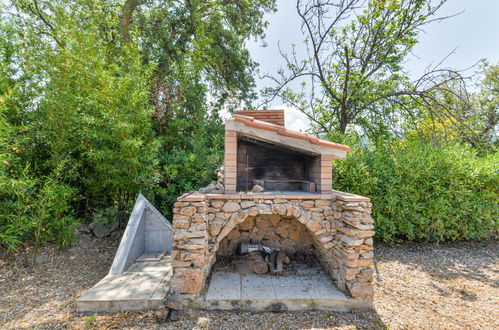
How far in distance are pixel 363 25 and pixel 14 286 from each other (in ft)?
35.1

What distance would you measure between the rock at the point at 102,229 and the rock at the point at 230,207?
11.9ft

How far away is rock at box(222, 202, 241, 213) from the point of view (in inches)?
117

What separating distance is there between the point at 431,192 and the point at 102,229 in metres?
7.79

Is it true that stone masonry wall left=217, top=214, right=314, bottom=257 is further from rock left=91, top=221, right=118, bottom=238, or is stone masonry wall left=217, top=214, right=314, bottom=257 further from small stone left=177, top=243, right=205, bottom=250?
rock left=91, top=221, right=118, bottom=238

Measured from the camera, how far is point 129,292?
2.75 m

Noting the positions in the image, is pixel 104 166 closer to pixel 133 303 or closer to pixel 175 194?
pixel 175 194

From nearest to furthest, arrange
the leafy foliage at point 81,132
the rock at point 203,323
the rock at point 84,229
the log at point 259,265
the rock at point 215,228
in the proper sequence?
the rock at point 203,323, the rock at point 215,228, the log at point 259,265, the leafy foliage at point 81,132, the rock at point 84,229

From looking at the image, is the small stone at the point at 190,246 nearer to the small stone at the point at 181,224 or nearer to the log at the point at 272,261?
the small stone at the point at 181,224

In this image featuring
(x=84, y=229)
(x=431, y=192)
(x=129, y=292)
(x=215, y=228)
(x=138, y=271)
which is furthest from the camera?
(x=84, y=229)

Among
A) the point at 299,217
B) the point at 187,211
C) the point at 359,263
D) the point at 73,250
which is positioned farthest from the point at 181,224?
the point at 73,250

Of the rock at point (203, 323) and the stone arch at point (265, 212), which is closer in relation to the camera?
the rock at point (203, 323)

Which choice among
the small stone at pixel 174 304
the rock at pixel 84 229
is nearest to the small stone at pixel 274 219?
the small stone at pixel 174 304

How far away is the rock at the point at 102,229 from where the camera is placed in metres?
4.76

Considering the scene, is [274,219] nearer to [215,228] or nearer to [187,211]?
[215,228]
